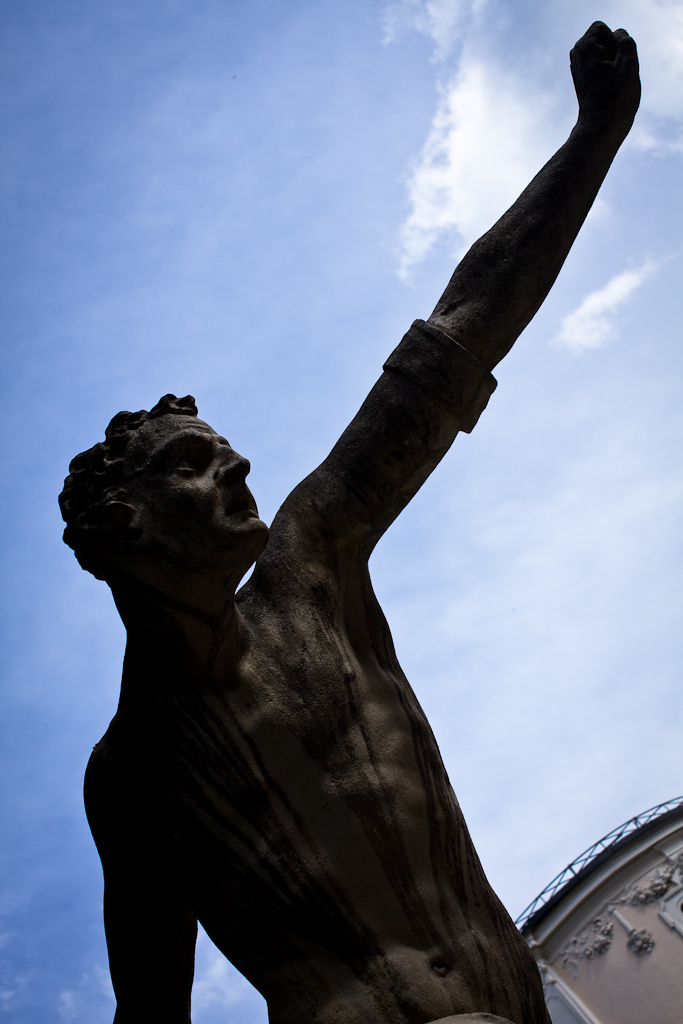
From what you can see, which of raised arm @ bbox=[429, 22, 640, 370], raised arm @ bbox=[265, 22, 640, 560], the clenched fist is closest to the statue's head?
raised arm @ bbox=[265, 22, 640, 560]

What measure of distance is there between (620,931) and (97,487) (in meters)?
11.7

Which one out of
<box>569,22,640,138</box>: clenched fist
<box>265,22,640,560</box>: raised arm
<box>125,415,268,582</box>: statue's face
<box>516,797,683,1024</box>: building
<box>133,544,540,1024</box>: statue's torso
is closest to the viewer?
<box>133,544,540,1024</box>: statue's torso

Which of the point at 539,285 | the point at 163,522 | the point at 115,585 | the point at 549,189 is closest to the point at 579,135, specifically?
the point at 549,189

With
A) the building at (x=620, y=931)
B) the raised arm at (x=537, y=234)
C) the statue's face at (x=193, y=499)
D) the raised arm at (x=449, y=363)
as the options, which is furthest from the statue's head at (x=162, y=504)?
the building at (x=620, y=931)

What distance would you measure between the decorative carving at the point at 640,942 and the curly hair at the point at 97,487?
11.4 m

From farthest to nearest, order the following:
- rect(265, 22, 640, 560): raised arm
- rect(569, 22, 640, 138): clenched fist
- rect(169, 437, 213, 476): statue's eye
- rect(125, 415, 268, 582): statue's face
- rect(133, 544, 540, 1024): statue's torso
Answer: rect(569, 22, 640, 138): clenched fist
rect(265, 22, 640, 560): raised arm
rect(169, 437, 213, 476): statue's eye
rect(125, 415, 268, 582): statue's face
rect(133, 544, 540, 1024): statue's torso

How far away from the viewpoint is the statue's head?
2320 millimetres

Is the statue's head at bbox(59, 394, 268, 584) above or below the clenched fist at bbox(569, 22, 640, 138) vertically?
below

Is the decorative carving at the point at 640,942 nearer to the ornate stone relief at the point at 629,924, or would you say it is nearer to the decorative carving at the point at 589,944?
the ornate stone relief at the point at 629,924

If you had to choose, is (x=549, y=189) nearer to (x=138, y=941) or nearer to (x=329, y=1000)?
(x=329, y=1000)

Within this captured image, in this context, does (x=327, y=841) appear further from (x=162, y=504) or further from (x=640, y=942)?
(x=640, y=942)

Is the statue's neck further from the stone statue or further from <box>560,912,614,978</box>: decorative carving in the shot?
<box>560,912,614,978</box>: decorative carving

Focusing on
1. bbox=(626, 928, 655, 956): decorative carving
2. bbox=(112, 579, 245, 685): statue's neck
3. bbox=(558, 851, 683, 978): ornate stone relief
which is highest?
bbox=(112, 579, 245, 685): statue's neck

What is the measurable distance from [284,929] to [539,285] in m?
2.27
